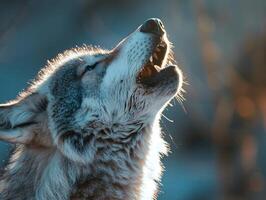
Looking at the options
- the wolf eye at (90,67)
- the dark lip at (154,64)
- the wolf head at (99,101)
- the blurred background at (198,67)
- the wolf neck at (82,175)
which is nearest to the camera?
the wolf neck at (82,175)

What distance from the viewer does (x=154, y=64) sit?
5.30m

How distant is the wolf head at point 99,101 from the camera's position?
5.03 meters

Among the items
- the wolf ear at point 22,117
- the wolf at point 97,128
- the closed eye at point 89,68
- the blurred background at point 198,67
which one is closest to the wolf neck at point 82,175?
the wolf at point 97,128

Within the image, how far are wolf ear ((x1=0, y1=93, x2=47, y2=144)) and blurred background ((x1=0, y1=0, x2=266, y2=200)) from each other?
3342 mm

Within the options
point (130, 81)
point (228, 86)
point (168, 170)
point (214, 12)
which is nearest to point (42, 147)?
point (130, 81)

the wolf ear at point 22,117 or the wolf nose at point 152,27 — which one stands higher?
the wolf nose at point 152,27

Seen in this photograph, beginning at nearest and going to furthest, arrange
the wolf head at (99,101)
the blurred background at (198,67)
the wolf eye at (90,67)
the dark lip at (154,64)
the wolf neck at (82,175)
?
1. the wolf neck at (82,175)
2. the wolf head at (99,101)
3. the dark lip at (154,64)
4. the wolf eye at (90,67)
5. the blurred background at (198,67)

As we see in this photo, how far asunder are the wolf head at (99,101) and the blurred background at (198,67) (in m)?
3.12

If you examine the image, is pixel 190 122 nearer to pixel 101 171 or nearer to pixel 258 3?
pixel 258 3

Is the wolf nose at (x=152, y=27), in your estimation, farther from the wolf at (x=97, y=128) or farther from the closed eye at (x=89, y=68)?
the closed eye at (x=89, y=68)

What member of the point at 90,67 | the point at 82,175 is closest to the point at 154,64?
the point at 90,67

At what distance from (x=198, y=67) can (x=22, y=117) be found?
6085mm

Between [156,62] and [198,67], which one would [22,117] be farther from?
[198,67]

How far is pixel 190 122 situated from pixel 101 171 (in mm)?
5908
